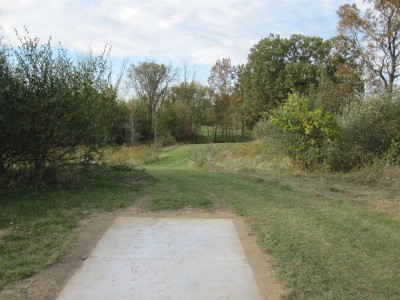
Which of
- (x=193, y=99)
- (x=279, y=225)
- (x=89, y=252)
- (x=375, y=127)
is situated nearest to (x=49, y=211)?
(x=89, y=252)

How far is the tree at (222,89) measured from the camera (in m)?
48.6

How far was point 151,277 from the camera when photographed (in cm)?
429

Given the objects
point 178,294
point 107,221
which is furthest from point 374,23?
point 178,294

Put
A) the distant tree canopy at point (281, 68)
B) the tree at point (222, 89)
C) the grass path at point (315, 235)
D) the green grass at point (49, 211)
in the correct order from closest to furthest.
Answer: the grass path at point (315, 235) < the green grass at point (49, 211) < the distant tree canopy at point (281, 68) < the tree at point (222, 89)

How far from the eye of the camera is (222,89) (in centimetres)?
4944

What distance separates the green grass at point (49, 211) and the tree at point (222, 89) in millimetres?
38636

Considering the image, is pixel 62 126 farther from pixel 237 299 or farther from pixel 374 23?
pixel 374 23

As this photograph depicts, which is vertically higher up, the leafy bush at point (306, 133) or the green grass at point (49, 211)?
the leafy bush at point (306, 133)

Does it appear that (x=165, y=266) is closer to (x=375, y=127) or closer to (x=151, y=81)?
(x=375, y=127)

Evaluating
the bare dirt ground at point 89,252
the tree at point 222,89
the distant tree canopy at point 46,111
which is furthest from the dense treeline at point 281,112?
the tree at point 222,89

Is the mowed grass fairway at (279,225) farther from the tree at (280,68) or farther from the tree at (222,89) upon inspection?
the tree at (222,89)

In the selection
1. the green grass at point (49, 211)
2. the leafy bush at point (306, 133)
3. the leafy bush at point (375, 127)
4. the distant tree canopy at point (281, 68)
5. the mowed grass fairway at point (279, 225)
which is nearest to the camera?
the mowed grass fairway at point (279, 225)

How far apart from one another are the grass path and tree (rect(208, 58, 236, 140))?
39.4 metres

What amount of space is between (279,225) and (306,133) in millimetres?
7773
